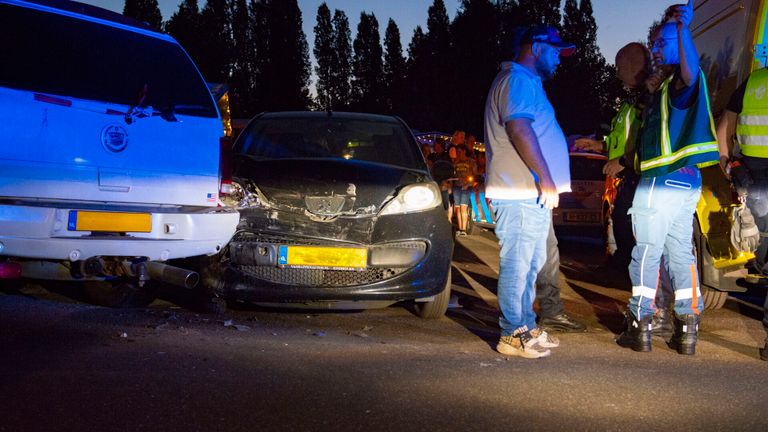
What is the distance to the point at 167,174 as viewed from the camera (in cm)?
487

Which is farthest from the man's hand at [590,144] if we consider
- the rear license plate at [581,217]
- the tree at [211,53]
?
the tree at [211,53]

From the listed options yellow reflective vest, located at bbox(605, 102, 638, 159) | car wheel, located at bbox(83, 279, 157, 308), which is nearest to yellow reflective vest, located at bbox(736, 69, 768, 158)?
yellow reflective vest, located at bbox(605, 102, 638, 159)

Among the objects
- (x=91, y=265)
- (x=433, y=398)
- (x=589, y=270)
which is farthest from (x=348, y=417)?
(x=589, y=270)

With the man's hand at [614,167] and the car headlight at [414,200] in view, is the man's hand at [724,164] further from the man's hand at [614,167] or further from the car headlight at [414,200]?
the car headlight at [414,200]

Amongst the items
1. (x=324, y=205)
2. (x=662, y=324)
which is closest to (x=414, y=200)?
(x=324, y=205)

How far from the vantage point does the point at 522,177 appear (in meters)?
4.65

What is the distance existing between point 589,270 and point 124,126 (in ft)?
20.2

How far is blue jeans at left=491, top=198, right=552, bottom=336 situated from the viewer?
468cm

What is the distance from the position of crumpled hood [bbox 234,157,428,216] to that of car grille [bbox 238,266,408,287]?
0.39 meters

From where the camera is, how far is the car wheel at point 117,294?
19.0ft

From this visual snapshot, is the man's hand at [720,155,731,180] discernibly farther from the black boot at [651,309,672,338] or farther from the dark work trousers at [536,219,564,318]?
the dark work trousers at [536,219,564,318]

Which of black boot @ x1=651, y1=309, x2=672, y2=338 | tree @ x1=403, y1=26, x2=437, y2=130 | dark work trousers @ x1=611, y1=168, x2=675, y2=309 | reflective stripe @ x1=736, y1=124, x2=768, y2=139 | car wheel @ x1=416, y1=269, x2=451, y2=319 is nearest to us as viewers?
reflective stripe @ x1=736, y1=124, x2=768, y2=139

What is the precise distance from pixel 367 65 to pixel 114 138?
70.7 m

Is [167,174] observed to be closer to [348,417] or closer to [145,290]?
[145,290]
